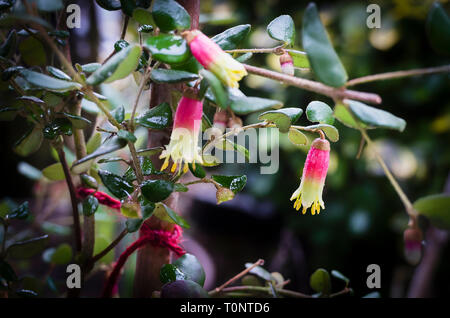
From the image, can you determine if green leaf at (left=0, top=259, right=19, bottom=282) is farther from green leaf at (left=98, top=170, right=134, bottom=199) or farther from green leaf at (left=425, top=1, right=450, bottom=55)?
green leaf at (left=425, top=1, right=450, bottom=55)

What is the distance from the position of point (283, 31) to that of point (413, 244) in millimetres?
276

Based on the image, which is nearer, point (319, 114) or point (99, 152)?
point (99, 152)

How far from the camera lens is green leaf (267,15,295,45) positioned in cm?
44

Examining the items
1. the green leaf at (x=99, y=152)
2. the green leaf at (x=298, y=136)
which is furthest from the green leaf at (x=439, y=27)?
the green leaf at (x=99, y=152)

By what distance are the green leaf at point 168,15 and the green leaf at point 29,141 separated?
0.92 feet

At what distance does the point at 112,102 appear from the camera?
2.07 ft

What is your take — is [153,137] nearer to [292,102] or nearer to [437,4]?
[437,4]

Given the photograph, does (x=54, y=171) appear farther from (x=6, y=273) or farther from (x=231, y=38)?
(x=231, y=38)

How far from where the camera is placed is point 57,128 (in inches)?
17.5

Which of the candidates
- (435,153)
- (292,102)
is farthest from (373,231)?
(292,102)

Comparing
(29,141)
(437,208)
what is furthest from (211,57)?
(29,141)

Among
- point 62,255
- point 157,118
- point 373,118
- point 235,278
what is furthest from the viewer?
point 62,255

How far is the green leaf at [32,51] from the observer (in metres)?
0.49
